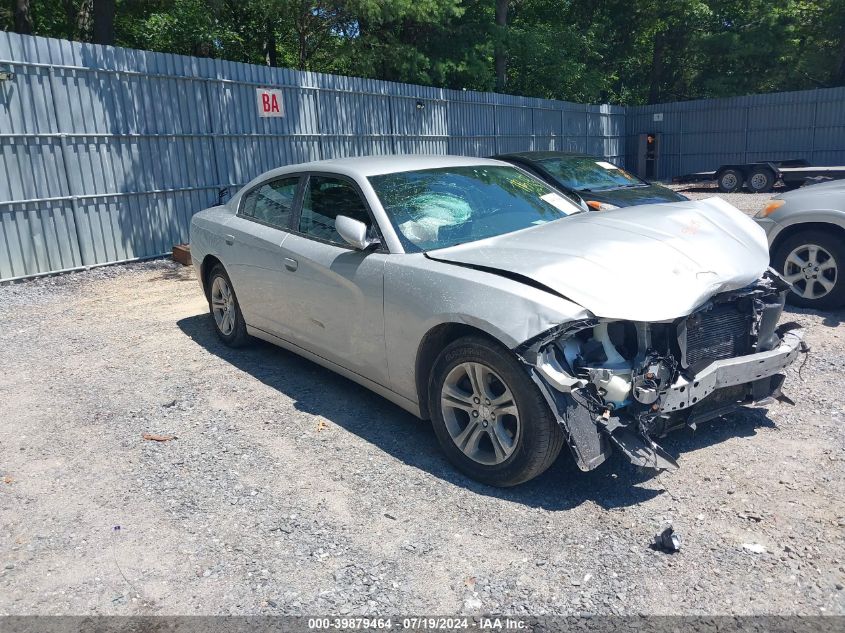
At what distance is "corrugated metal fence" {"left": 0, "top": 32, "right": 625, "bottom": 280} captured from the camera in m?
8.59

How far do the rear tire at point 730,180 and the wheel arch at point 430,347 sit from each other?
18.2 m

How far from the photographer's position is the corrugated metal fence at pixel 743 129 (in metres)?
21.3

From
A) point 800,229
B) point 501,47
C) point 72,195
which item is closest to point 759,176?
point 501,47

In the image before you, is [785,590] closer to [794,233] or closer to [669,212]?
[669,212]

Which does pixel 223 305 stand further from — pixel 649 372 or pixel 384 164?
pixel 649 372

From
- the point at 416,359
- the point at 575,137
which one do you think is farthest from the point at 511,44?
the point at 416,359

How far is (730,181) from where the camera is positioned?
19.4 metres

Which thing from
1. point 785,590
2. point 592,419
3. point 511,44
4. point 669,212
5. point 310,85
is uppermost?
point 511,44

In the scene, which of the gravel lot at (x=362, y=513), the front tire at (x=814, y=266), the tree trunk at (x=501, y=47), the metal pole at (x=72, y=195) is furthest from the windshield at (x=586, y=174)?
the tree trunk at (x=501, y=47)

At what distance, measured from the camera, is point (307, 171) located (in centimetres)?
514

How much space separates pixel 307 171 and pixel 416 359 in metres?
2.01

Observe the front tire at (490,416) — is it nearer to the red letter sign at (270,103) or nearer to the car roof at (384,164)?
the car roof at (384,164)

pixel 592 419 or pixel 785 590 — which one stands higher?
pixel 592 419

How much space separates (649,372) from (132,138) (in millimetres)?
8774
